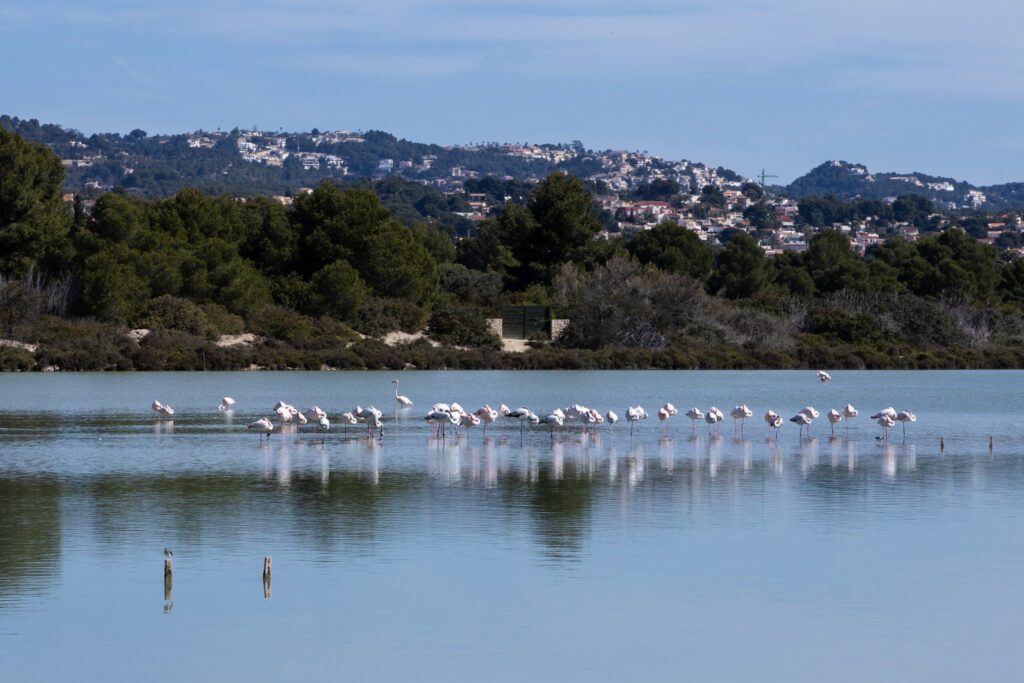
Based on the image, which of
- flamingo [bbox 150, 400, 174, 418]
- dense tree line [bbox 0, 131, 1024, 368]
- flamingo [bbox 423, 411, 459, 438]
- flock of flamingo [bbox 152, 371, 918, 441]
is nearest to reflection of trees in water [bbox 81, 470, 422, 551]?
flock of flamingo [bbox 152, 371, 918, 441]

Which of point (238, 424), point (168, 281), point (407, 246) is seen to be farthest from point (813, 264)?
point (238, 424)

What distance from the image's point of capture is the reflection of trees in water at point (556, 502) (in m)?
16.3

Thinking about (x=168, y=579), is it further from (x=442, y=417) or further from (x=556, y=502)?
(x=442, y=417)

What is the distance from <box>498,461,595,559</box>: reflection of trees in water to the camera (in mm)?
16328

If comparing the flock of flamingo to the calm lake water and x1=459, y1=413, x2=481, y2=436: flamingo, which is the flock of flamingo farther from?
the calm lake water

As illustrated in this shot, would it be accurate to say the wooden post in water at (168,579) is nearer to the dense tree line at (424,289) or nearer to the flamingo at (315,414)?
the flamingo at (315,414)

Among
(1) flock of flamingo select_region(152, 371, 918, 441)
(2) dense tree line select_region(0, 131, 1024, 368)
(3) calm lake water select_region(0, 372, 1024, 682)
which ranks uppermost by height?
(2) dense tree line select_region(0, 131, 1024, 368)

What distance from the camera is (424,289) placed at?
219 ft

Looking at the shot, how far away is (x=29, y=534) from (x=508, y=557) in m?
5.00

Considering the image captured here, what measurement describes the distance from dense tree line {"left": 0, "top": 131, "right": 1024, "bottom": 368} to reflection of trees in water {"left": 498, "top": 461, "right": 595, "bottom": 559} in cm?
3456

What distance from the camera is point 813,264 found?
8519 cm

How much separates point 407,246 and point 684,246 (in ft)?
58.4

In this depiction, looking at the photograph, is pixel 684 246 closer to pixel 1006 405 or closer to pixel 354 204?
pixel 354 204

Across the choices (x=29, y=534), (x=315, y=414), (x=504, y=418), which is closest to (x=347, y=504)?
(x=29, y=534)
